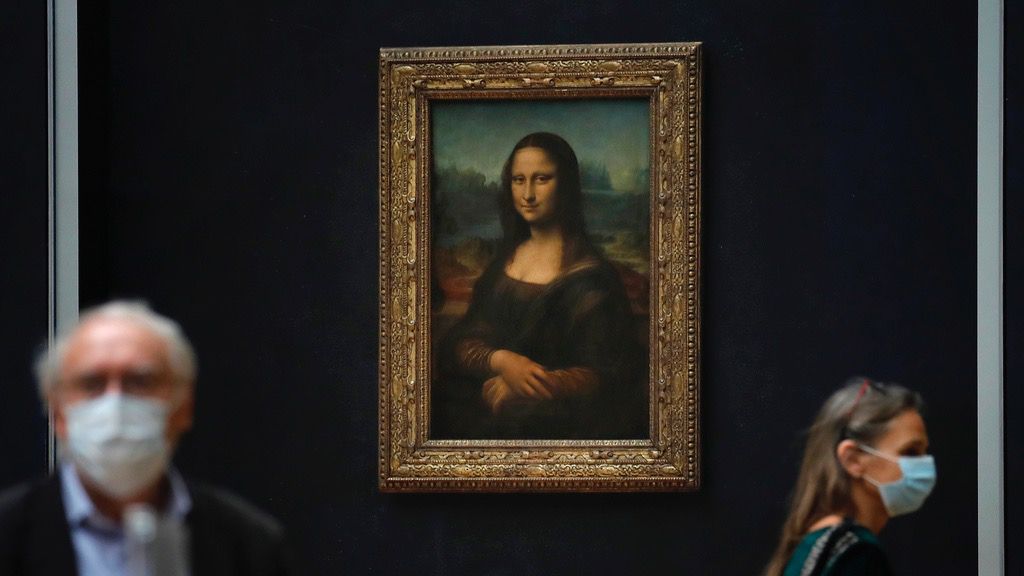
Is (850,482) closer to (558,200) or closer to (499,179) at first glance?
(558,200)

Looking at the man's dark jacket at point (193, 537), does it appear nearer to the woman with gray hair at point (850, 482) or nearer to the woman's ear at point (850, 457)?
the woman with gray hair at point (850, 482)

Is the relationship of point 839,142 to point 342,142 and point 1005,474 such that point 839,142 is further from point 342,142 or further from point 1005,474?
point 342,142

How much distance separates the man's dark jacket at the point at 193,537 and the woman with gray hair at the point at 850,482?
1902mm

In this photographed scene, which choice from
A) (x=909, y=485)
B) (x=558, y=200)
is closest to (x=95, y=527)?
(x=909, y=485)

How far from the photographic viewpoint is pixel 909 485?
4.91 m

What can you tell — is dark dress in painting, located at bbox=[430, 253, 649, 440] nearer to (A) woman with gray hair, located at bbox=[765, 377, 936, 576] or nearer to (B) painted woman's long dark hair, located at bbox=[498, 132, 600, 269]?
(B) painted woman's long dark hair, located at bbox=[498, 132, 600, 269]

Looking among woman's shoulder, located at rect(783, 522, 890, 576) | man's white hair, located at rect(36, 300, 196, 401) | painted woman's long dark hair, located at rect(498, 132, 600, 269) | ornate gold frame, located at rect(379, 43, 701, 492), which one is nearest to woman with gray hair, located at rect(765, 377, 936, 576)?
woman's shoulder, located at rect(783, 522, 890, 576)

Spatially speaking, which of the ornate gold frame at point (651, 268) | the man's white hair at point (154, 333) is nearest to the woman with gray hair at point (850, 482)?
the man's white hair at point (154, 333)

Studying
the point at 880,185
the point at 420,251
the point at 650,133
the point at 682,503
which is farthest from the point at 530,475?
the point at 880,185

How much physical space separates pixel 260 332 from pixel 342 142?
0.99 metres

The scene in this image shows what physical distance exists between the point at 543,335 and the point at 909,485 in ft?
7.93

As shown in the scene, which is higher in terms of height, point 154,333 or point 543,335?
point 154,333

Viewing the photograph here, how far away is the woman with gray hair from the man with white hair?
6.27 feet

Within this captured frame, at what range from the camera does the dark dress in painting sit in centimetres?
695
